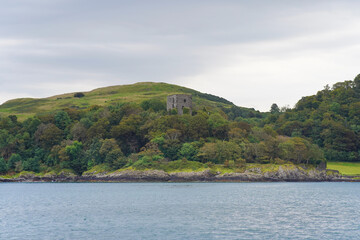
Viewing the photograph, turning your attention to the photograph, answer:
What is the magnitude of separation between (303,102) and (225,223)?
161169 millimetres

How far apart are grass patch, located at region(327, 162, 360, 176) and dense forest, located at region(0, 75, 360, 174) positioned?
9.50ft

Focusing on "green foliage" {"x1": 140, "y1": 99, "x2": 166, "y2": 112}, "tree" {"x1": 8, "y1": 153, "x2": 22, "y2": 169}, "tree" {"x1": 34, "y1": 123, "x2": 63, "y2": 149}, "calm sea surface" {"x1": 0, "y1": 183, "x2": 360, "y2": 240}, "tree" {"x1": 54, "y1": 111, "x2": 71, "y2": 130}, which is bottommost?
"calm sea surface" {"x1": 0, "y1": 183, "x2": 360, "y2": 240}

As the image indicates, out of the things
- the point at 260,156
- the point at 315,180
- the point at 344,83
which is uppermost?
the point at 344,83

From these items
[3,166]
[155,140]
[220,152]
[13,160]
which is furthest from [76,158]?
[220,152]

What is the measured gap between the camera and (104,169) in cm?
11675

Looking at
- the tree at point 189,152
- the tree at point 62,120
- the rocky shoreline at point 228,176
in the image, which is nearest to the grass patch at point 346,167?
the rocky shoreline at point 228,176

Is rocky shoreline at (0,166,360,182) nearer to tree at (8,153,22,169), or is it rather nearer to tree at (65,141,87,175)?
tree at (65,141,87,175)

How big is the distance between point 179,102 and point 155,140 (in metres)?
28.3

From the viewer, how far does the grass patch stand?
12144 centimetres

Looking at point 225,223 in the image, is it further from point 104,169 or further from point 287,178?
point 104,169

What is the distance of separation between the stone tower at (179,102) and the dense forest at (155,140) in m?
3.76

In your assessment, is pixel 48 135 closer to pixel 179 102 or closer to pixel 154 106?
pixel 154 106

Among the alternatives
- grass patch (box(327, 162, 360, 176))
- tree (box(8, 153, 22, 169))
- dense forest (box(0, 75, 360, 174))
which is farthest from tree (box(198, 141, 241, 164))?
tree (box(8, 153, 22, 169))

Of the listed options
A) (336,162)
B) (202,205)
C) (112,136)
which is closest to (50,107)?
(112,136)
